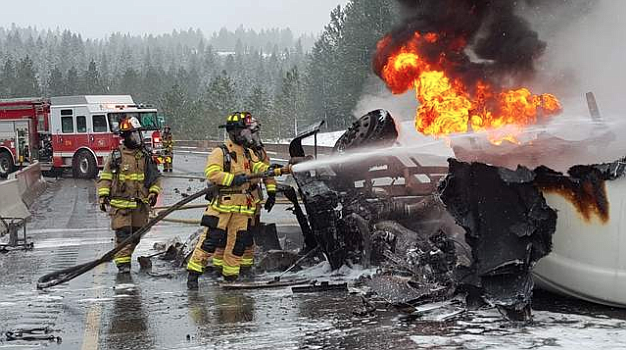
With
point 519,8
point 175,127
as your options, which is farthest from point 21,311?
point 175,127

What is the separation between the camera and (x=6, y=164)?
30.8 meters

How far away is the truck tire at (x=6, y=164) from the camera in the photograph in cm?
3064

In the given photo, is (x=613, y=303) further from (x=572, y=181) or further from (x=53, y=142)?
(x=53, y=142)

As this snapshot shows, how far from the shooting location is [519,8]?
37.0ft

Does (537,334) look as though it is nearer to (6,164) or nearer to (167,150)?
(167,150)

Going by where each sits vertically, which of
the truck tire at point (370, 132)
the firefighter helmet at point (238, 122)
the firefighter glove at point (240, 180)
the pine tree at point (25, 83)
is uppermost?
the pine tree at point (25, 83)

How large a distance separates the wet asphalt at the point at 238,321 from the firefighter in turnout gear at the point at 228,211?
0.28m

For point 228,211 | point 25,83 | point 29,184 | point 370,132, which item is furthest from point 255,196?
point 25,83

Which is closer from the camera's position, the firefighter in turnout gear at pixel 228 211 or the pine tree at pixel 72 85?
the firefighter in turnout gear at pixel 228 211

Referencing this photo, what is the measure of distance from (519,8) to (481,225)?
5.94 m

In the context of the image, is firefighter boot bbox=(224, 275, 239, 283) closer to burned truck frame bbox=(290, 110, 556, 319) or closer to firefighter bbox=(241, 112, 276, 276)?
firefighter bbox=(241, 112, 276, 276)

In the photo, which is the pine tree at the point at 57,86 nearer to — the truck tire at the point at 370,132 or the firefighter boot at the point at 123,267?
the firefighter boot at the point at 123,267

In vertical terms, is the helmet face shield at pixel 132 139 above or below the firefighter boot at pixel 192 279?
above

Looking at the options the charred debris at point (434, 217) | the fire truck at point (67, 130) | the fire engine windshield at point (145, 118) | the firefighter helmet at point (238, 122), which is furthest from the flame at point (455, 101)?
the fire engine windshield at point (145, 118)
